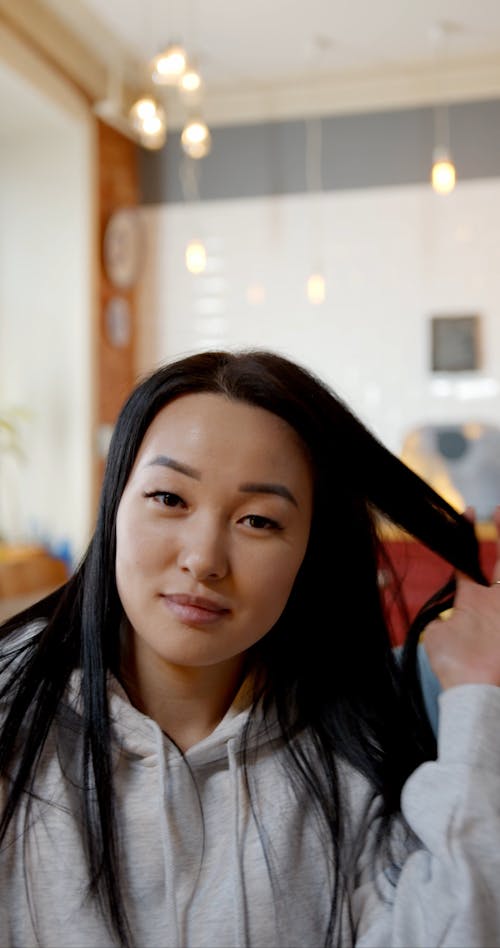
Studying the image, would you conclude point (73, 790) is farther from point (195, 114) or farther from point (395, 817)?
point (195, 114)

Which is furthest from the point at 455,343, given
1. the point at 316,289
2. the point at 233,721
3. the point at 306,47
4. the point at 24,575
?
the point at 233,721

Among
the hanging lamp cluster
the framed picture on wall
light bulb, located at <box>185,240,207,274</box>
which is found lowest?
the framed picture on wall

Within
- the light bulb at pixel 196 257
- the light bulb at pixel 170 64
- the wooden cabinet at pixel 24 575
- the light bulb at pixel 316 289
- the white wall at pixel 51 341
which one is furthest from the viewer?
the light bulb at pixel 316 289

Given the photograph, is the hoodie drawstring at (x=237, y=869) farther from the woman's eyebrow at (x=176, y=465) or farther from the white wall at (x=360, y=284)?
the white wall at (x=360, y=284)

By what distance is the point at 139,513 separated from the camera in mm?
841

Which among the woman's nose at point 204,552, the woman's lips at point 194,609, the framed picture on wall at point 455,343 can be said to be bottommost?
the woman's lips at point 194,609

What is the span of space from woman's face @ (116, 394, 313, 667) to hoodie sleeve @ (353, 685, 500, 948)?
184 mm

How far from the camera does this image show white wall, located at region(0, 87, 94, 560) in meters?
4.52

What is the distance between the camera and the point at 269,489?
84cm

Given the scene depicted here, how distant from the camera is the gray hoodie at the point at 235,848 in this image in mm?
761

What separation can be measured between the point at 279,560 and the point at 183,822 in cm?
25

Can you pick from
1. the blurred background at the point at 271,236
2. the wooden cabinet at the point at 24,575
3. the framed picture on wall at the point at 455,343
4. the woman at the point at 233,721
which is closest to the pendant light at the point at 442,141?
the blurred background at the point at 271,236

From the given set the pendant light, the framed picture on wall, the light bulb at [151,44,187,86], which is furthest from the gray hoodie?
the pendant light

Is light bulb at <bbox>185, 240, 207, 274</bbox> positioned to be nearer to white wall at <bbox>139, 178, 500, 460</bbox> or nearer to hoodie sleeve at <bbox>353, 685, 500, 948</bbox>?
white wall at <bbox>139, 178, 500, 460</bbox>
